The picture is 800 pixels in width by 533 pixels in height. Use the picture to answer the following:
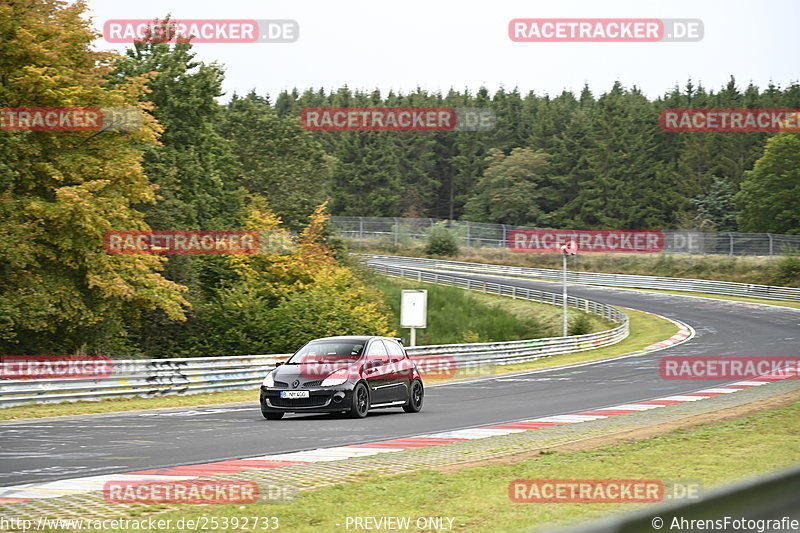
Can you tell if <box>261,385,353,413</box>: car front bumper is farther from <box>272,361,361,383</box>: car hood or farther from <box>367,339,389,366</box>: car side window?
<box>367,339,389,366</box>: car side window

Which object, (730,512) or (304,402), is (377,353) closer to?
(304,402)

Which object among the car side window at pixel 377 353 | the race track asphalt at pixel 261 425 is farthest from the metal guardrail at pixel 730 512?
the car side window at pixel 377 353

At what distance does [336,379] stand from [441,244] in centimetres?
7736

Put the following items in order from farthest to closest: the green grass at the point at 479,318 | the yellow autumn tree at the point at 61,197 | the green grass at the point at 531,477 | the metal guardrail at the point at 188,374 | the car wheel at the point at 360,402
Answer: the green grass at the point at 479,318, the yellow autumn tree at the point at 61,197, the metal guardrail at the point at 188,374, the car wheel at the point at 360,402, the green grass at the point at 531,477

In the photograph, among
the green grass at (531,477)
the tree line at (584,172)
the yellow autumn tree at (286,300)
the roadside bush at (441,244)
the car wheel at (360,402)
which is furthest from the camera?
the tree line at (584,172)

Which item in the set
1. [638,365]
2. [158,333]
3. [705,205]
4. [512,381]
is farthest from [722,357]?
[705,205]

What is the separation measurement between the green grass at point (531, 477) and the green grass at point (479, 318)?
143 ft

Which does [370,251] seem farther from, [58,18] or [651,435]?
[651,435]

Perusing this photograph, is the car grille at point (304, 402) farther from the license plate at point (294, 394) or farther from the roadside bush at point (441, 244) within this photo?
the roadside bush at point (441, 244)

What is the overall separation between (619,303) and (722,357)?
29729 mm

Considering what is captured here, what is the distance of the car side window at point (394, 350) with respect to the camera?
61.8 feet

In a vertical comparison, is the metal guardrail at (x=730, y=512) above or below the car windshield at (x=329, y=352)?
above

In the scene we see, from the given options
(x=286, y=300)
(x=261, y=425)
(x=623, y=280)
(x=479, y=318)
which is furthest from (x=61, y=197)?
(x=623, y=280)

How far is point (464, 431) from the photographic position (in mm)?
15000
